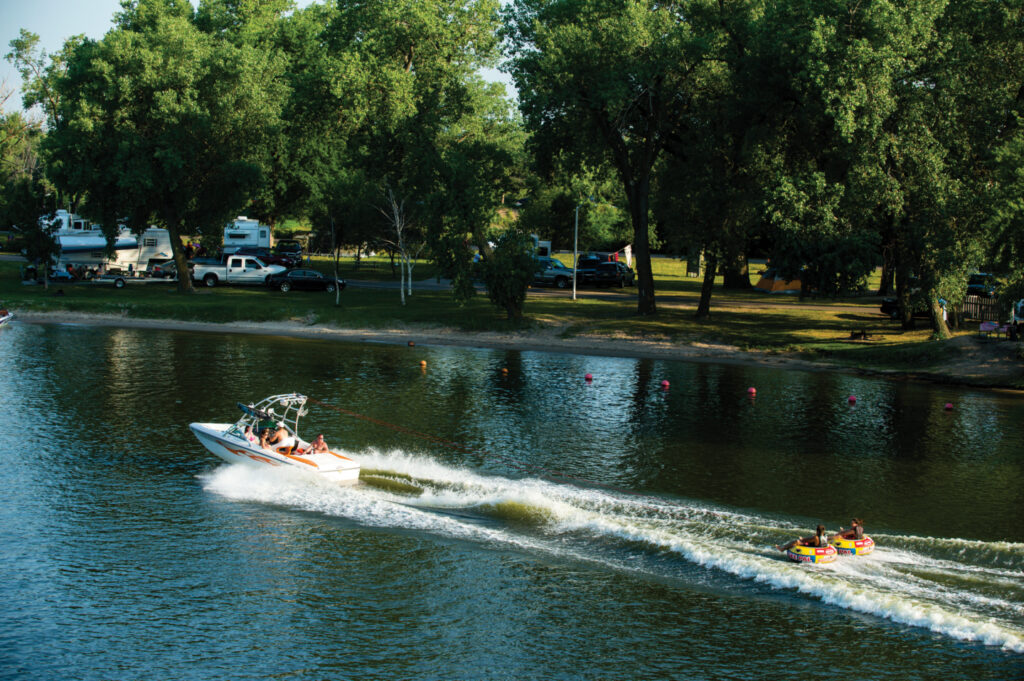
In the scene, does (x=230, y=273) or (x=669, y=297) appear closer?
(x=669, y=297)

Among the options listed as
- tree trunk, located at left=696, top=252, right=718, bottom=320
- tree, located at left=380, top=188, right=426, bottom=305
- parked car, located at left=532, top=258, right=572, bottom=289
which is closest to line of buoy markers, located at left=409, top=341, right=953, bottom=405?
tree trunk, located at left=696, top=252, right=718, bottom=320

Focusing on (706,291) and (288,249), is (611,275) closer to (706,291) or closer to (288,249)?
(706,291)

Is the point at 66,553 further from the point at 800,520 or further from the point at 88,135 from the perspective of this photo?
the point at 88,135

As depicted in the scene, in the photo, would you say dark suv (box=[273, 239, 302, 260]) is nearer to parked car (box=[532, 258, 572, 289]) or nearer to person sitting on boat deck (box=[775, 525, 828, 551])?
parked car (box=[532, 258, 572, 289])

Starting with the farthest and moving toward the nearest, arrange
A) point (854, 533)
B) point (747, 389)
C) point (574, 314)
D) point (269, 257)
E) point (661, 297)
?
1. point (269, 257)
2. point (661, 297)
3. point (574, 314)
4. point (747, 389)
5. point (854, 533)

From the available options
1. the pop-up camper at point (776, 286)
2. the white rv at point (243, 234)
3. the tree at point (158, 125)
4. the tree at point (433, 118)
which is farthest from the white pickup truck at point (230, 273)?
the pop-up camper at point (776, 286)

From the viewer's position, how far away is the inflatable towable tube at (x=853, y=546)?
2006cm

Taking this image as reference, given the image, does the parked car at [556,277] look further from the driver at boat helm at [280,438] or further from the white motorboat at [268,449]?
the driver at boat helm at [280,438]

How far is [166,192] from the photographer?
62938 mm

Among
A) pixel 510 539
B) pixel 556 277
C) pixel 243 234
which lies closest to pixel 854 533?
pixel 510 539

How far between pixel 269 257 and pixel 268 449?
55421mm

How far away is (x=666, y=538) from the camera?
21469 millimetres

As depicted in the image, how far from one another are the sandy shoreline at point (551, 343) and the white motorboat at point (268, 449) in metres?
24.8

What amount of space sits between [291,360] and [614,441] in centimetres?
2047
